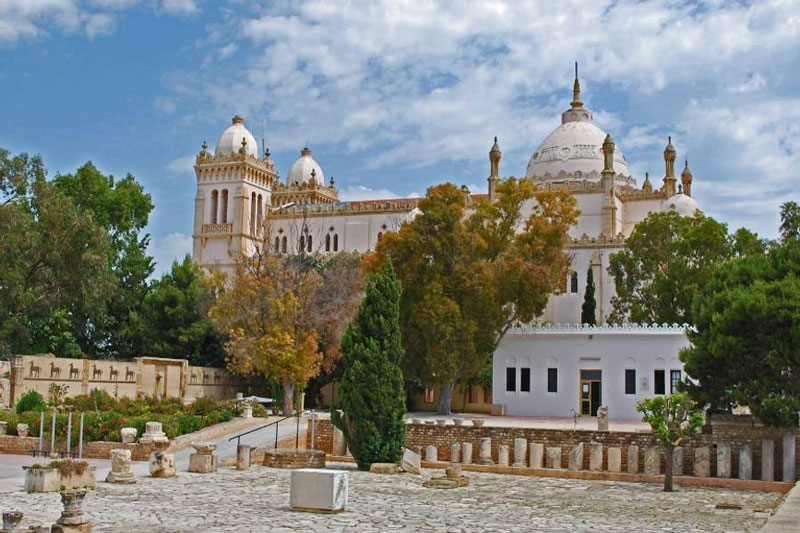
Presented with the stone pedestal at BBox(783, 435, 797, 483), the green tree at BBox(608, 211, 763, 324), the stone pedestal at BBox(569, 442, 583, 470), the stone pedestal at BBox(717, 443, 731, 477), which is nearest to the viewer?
the stone pedestal at BBox(783, 435, 797, 483)

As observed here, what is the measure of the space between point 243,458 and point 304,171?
173 ft

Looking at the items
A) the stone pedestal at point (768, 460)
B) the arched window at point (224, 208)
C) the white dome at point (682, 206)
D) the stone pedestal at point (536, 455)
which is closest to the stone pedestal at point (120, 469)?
the stone pedestal at point (536, 455)

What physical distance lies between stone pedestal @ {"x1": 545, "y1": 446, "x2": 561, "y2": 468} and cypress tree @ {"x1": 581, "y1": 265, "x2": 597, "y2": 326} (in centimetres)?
2286

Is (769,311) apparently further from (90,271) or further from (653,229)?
(90,271)

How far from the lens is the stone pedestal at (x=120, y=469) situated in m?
18.0

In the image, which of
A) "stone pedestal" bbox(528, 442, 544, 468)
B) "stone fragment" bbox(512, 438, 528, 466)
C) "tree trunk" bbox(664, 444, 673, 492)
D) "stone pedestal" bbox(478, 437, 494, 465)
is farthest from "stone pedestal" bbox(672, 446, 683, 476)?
"stone pedestal" bbox(478, 437, 494, 465)

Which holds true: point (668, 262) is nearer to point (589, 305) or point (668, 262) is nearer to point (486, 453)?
point (589, 305)

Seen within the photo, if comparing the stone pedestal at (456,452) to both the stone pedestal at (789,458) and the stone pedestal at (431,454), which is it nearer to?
the stone pedestal at (431,454)

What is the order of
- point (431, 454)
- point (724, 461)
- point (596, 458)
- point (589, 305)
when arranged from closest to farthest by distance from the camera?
point (724, 461) → point (596, 458) → point (431, 454) → point (589, 305)

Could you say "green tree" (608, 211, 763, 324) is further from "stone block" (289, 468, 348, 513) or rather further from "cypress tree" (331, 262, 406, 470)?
"stone block" (289, 468, 348, 513)

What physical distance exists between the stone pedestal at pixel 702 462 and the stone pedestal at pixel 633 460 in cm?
139

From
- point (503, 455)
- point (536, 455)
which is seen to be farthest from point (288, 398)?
point (536, 455)

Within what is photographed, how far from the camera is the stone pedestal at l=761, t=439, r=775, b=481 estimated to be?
2184cm

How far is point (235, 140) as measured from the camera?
6656cm
